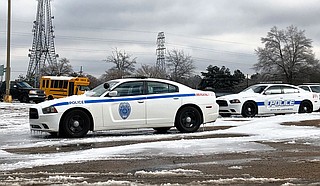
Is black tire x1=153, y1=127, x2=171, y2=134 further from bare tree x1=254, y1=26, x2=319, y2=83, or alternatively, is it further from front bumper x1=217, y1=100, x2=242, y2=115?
bare tree x1=254, y1=26, x2=319, y2=83

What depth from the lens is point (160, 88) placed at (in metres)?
12.9

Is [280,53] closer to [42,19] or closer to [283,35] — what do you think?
[283,35]

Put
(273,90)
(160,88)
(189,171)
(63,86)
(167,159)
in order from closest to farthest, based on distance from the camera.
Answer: (189,171), (167,159), (160,88), (273,90), (63,86)

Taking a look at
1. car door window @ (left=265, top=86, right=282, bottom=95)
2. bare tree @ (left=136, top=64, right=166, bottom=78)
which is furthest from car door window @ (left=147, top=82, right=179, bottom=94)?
bare tree @ (left=136, top=64, right=166, bottom=78)

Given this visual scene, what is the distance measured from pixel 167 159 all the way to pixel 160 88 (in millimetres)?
4866

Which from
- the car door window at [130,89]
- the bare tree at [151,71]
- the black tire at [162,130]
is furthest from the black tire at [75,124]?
the bare tree at [151,71]

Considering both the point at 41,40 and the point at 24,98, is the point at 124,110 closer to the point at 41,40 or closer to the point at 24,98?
the point at 24,98

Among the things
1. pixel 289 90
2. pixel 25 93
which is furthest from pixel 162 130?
pixel 25 93

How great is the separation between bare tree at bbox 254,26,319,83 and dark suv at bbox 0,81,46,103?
51399 millimetres

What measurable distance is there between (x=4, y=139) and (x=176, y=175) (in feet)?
20.4

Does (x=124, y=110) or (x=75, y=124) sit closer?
(x=75, y=124)

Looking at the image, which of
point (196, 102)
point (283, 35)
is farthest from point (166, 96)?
point (283, 35)

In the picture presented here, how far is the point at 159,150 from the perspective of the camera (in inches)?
365

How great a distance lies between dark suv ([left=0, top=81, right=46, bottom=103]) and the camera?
37.8 metres
